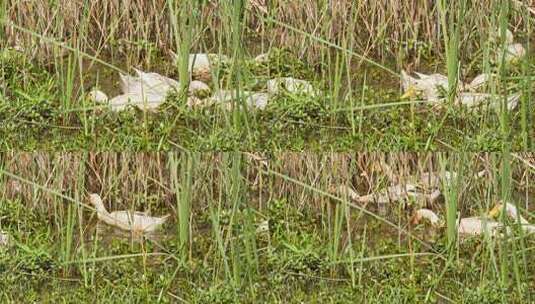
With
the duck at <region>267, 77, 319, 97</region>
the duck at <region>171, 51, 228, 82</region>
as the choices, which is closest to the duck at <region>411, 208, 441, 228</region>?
the duck at <region>267, 77, 319, 97</region>

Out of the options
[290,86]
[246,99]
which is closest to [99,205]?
[246,99]

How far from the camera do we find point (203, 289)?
3.68m

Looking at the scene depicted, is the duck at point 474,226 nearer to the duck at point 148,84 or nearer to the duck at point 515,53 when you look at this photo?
the duck at point 515,53

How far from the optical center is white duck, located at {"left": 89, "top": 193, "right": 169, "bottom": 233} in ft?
12.5

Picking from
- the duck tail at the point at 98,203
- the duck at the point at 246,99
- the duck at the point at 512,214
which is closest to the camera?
the duck at the point at 246,99

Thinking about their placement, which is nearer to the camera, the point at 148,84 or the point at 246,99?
the point at 246,99

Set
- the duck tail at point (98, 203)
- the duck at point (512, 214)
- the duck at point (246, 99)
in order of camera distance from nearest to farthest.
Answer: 1. the duck at point (246, 99)
2. the duck at point (512, 214)
3. the duck tail at point (98, 203)

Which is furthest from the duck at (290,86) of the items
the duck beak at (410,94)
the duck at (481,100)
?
the duck at (481,100)

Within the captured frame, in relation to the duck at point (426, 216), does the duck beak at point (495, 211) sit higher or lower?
higher

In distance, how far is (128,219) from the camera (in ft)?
12.5

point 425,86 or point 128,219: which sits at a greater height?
point 425,86

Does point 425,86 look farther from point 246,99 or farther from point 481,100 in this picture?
point 246,99

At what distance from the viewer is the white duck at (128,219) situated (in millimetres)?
3812

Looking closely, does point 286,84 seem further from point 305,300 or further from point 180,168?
point 305,300
